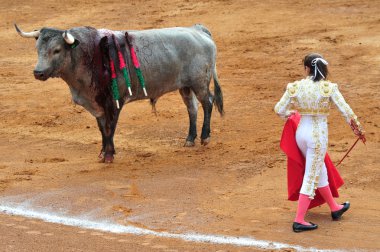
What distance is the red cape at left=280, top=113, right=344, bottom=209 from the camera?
873 cm

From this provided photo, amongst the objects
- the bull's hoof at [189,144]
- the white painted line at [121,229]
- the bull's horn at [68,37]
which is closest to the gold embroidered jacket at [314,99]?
the white painted line at [121,229]

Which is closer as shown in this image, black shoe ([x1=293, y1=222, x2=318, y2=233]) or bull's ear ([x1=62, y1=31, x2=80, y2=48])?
black shoe ([x1=293, y1=222, x2=318, y2=233])

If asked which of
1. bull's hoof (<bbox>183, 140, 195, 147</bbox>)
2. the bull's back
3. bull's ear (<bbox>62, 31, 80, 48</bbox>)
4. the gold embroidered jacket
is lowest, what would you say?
bull's hoof (<bbox>183, 140, 195, 147</bbox>)

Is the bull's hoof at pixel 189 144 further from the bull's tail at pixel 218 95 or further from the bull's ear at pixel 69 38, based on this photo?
the bull's ear at pixel 69 38

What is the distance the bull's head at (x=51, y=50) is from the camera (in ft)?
36.7

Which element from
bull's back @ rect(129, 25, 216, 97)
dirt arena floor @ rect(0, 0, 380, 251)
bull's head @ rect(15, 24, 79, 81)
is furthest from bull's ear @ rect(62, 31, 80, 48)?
dirt arena floor @ rect(0, 0, 380, 251)

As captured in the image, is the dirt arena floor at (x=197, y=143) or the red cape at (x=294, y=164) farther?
the dirt arena floor at (x=197, y=143)

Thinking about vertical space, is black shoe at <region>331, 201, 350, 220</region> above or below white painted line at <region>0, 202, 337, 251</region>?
above

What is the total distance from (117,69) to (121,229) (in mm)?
3325

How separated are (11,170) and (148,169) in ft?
5.88

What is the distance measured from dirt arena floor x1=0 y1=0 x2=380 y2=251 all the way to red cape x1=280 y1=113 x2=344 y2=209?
1.01 feet

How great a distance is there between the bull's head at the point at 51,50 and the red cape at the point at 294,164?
3.66 m

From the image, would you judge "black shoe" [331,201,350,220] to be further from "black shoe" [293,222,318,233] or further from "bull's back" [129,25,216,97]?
"bull's back" [129,25,216,97]

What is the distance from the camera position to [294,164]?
8773 mm
